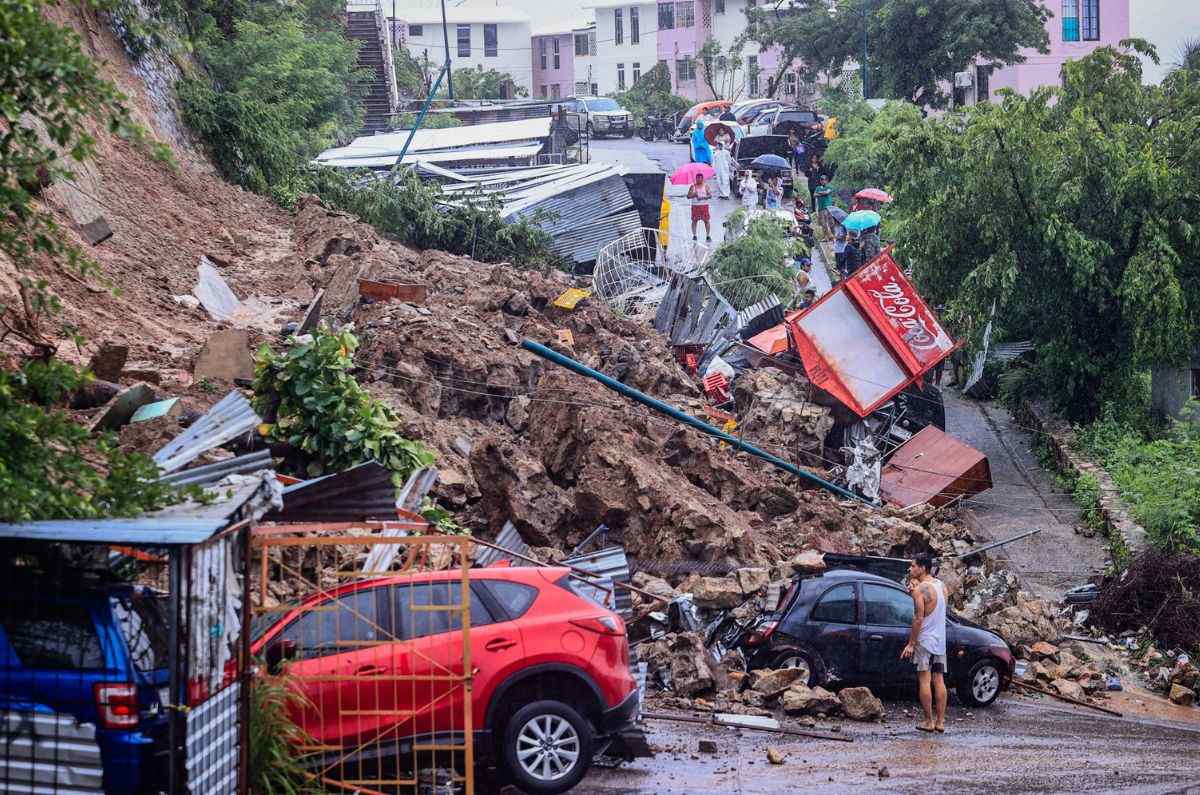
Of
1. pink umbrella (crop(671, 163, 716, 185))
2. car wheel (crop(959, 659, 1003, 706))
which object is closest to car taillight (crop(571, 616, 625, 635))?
car wheel (crop(959, 659, 1003, 706))

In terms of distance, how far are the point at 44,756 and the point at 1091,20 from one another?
59098 mm

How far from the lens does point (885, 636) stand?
11797 millimetres

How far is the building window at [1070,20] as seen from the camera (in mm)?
56875

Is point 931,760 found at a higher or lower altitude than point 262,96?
lower

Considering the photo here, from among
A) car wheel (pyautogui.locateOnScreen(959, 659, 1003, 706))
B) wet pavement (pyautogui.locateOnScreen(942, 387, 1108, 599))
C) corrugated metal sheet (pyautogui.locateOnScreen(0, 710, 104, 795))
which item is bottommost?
wet pavement (pyautogui.locateOnScreen(942, 387, 1108, 599))

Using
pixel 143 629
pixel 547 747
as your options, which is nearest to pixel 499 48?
pixel 547 747

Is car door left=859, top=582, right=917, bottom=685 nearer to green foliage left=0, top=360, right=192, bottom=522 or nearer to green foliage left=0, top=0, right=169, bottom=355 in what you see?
green foliage left=0, top=360, right=192, bottom=522

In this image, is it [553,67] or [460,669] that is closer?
[460,669]

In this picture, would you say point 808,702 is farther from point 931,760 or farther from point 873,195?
point 873,195

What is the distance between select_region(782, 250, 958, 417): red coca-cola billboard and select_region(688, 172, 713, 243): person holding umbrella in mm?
12409

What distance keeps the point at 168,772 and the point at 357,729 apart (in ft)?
4.40

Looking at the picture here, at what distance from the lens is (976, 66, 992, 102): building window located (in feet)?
171

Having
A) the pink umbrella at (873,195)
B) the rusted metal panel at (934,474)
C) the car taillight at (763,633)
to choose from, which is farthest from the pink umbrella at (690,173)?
the car taillight at (763,633)

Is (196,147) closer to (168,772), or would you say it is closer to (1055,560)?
(1055,560)
